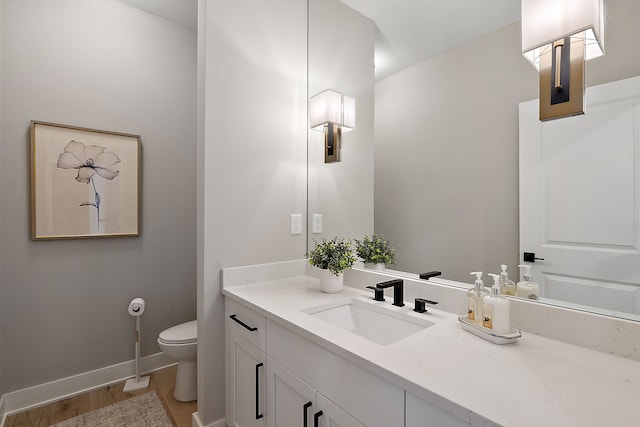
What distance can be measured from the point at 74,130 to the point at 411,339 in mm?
2428

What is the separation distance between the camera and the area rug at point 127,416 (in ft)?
5.85

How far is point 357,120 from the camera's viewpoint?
1.72 metres

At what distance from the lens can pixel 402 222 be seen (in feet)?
4.77

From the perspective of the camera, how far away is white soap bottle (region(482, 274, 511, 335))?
0.94m

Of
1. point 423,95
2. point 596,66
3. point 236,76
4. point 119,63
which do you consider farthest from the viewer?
point 119,63

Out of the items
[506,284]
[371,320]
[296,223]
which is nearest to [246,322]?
[371,320]

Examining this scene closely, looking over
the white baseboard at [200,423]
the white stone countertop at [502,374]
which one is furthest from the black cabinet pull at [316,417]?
the white baseboard at [200,423]

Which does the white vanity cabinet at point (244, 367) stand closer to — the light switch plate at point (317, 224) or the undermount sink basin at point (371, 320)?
the undermount sink basin at point (371, 320)

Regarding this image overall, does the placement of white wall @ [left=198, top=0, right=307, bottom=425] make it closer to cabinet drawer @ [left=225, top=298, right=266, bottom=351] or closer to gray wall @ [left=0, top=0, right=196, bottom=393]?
cabinet drawer @ [left=225, top=298, right=266, bottom=351]

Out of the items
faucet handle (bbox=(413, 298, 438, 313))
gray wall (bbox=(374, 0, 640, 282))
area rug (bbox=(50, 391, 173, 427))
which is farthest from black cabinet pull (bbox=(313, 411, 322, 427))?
area rug (bbox=(50, 391, 173, 427))

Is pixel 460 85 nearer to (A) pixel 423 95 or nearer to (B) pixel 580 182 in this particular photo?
(A) pixel 423 95

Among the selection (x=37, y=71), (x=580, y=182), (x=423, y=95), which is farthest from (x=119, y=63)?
(x=580, y=182)

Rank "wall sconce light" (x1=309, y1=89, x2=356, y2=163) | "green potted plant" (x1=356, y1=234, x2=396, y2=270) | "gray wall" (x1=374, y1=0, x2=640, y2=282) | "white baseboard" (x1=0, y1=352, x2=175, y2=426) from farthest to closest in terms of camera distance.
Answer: "white baseboard" (x1=0, y1=352, x2=175, y2=426)
"wall sconce light" (x1=309, y1=89, x2=356, y2=163)
"green potted plant" (x1=356, y1=234, x2=396, y2=270)
"gray wall" (x1=374, y1=0, x2=640, y2=282)

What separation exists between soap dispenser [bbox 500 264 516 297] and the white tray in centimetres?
14
